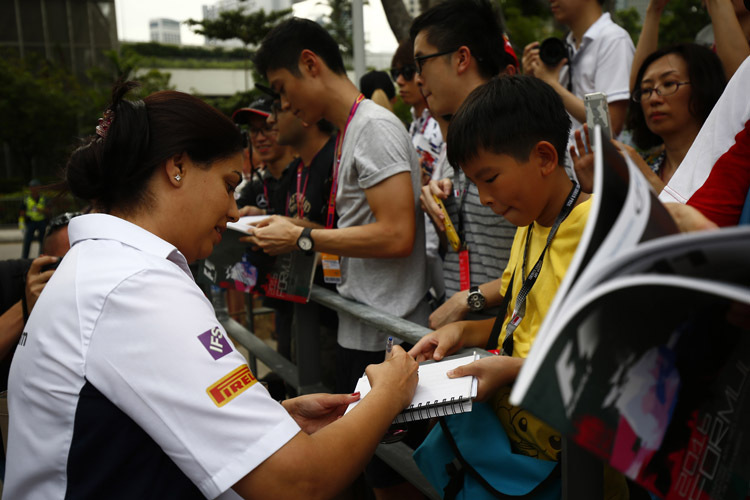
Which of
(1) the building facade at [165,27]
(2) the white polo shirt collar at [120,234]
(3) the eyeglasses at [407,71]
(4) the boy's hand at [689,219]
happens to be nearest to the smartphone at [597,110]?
(4) the boy's hand at [689,219]

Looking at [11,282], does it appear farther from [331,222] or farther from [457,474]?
[457,474]

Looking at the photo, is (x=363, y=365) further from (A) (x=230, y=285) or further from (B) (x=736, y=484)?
(B) (x=736, y=484)

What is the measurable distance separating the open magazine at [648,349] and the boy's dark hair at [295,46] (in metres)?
2.37

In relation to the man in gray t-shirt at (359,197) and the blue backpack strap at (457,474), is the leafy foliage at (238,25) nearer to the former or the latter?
the man in gray t-shirt at (359,197)

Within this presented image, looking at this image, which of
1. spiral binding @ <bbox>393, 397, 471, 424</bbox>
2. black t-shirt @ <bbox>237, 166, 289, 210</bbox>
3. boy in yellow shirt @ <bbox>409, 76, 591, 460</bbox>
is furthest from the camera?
black t-shirt @ <bbox>237, 166, 289, 210</bbox>

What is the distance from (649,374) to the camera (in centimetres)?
77

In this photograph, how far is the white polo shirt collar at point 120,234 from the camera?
58.0 inches

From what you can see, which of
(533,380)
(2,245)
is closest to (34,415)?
(533,380)

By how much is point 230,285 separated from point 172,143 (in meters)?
1.88

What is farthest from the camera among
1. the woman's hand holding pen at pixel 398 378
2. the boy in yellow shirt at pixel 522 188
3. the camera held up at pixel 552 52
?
the camera held up at pixel 552 52

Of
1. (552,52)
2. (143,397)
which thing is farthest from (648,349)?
(552,52)

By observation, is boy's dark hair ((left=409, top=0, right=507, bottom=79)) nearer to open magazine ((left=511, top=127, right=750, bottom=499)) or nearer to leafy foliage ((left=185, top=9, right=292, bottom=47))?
open magazine ((left=511, top=127, right=750, bottom=499))

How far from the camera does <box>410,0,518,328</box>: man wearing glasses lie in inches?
95.8

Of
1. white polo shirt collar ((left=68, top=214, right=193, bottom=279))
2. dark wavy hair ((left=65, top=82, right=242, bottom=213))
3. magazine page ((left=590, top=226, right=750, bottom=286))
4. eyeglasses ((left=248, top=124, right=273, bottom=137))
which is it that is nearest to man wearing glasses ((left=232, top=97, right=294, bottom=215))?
eyeglasses ((left=248, top=124, right=273, bottom=137))
